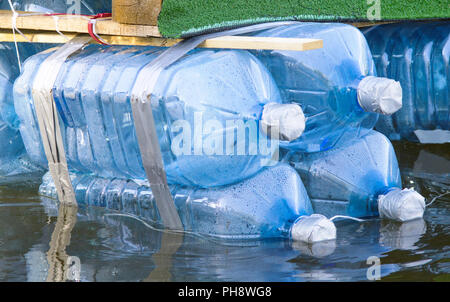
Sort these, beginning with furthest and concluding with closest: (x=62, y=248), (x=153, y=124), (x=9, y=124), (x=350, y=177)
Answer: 1. (x=9, y=124)
2. (x=350, y=177)
3. (x=153, y=124)
4. (x=62, y=248)

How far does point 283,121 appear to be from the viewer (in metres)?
2.56

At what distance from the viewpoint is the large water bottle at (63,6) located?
3936 mm

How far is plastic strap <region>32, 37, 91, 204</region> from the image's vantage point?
315cm

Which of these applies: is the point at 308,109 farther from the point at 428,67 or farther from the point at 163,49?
the point at 428,67

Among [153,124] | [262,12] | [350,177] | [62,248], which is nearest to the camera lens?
[62,248]

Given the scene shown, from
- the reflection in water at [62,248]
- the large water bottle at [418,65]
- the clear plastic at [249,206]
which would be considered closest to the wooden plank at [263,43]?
the clear plastic at [249,206]

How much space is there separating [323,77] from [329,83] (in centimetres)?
3

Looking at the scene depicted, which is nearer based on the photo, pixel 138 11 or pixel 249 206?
pixel 249 206

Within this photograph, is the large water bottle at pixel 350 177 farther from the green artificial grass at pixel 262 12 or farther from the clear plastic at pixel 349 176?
the green artificial grass at pixel 262 12

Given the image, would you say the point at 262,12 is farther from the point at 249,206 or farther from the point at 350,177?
the point at 249,206

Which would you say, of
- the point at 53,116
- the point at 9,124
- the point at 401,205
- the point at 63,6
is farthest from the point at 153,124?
the point at 63,6

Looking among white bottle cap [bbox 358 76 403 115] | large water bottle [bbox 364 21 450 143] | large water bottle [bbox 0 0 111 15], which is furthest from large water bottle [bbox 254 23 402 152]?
large water bottle [bbox 0 0 111 15]

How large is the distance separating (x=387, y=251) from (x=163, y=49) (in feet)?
4.04

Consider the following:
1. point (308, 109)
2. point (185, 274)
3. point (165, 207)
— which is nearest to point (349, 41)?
point (308, 109)
